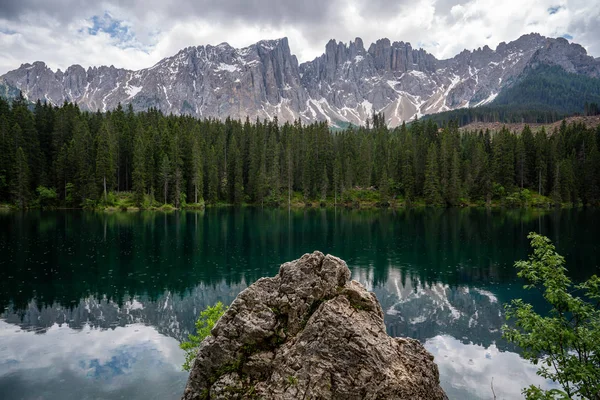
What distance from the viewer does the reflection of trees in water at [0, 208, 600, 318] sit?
3080 centimetres

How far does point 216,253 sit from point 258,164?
97884 millimetres

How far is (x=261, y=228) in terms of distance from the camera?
224ft

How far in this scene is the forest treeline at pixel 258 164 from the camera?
339 ft

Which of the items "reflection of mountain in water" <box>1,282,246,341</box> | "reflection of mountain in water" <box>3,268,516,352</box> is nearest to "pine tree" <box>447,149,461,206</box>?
"reflection of mountain in water" <box>3,268,516,352</box>

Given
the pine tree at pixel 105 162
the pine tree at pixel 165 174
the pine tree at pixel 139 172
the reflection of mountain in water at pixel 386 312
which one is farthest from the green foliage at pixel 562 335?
the pine tree at pixel 105 162

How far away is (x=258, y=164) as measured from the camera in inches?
5531

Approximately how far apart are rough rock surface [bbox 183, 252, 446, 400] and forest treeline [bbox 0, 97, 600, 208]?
10325 cm

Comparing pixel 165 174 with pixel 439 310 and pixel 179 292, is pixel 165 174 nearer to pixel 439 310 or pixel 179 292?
pixel 179 292

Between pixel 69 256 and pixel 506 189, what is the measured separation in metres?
133

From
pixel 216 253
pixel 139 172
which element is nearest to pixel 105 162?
pixel 139 172

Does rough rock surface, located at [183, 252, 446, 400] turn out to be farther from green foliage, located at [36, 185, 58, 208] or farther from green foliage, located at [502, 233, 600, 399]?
green foliage, located at [36, 185, 58, 208]

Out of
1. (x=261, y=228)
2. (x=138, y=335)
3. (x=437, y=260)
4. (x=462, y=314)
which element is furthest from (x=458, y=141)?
(x=138, y=335)

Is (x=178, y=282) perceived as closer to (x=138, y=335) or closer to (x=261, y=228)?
(x=138, y=335)

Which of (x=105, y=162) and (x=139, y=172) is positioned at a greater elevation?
(x=105, y=162)
